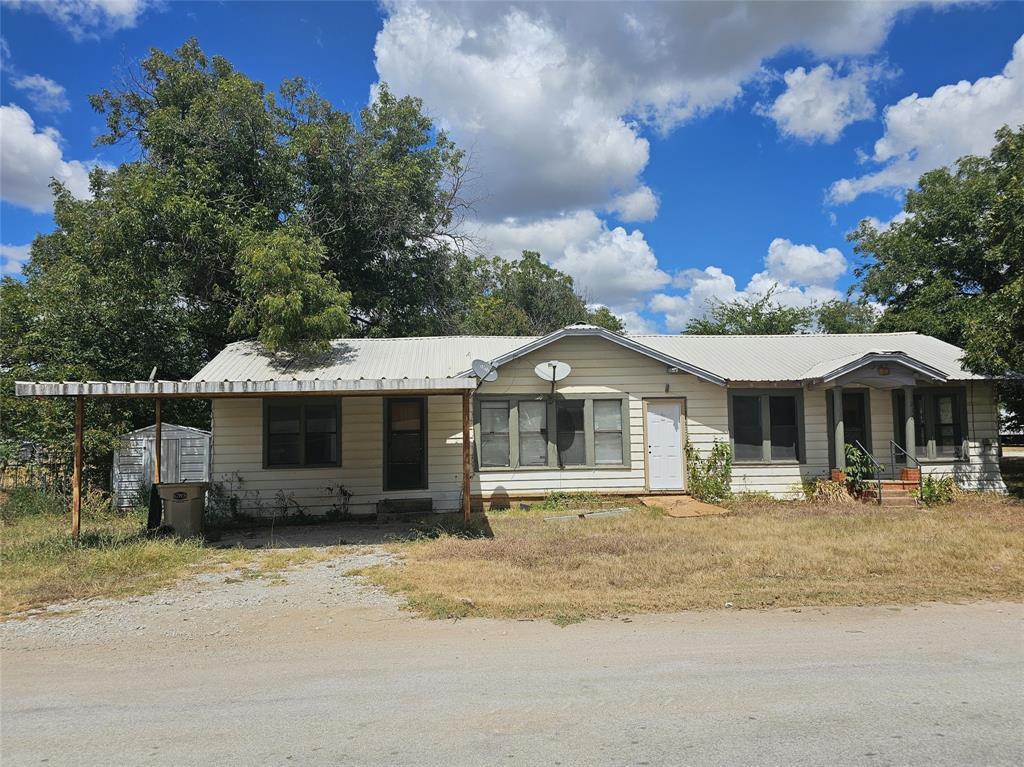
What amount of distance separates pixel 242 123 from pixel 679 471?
14.4 meters

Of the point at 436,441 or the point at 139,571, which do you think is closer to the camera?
the point at 139,571

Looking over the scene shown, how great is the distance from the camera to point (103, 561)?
8.48m

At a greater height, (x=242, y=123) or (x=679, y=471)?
(x=242, y=123)

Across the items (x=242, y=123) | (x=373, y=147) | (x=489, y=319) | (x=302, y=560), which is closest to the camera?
(x=302, y=560)

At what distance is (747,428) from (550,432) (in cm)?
450

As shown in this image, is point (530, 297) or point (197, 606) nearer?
point (197, 606)

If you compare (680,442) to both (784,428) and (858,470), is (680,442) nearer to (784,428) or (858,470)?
(784,428)

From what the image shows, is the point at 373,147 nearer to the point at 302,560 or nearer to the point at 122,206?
the point at 122,206

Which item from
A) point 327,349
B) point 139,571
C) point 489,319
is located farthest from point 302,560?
point 489,319

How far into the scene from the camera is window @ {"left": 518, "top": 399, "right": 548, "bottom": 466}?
13.8 m

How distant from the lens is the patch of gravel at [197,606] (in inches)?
236

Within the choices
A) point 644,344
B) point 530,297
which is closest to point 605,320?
point 530,297

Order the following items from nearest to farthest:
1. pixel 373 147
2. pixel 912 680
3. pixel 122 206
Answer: pixel 912 680
pixel 122 206
pixel 373 147

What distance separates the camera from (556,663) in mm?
4926
